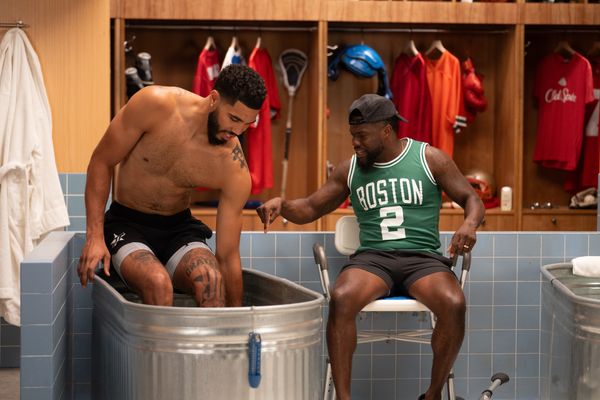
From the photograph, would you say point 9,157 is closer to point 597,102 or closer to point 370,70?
point 370,70

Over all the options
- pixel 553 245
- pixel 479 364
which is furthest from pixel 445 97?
pixel 479 364

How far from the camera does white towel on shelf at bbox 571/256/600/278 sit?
401 centimetres

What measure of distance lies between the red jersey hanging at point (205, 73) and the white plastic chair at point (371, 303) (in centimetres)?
240

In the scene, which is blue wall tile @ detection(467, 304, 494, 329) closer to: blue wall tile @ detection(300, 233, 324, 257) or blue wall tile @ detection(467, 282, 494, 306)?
blue wall tile @ detection(467, 282, 494, 306)

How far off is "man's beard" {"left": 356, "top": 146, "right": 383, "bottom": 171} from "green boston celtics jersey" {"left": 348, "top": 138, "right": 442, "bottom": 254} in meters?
0.04

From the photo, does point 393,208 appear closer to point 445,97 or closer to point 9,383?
point 9,383

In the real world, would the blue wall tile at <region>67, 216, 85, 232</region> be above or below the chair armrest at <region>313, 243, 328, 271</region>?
above

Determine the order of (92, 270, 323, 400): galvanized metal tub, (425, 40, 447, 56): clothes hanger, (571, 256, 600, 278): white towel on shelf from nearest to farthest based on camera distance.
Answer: (92, 270, 323, 400): galvanized metal tub
(571, 256, 600, 278): white towel on shelf
(425, 40, 447, 56): clothes hanger

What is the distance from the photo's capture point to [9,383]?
4375mm

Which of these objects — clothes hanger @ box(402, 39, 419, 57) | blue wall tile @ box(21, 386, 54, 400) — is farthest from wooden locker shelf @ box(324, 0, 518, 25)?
blue wall tile @ box(21, 386, 54, 400)

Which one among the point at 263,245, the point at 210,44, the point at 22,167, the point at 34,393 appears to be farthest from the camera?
the point at 210,44

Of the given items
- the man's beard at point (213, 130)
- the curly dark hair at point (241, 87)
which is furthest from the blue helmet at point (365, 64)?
the curly dark hair at point (241, 87)

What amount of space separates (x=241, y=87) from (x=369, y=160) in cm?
90

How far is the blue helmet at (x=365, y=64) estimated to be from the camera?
649 cm
